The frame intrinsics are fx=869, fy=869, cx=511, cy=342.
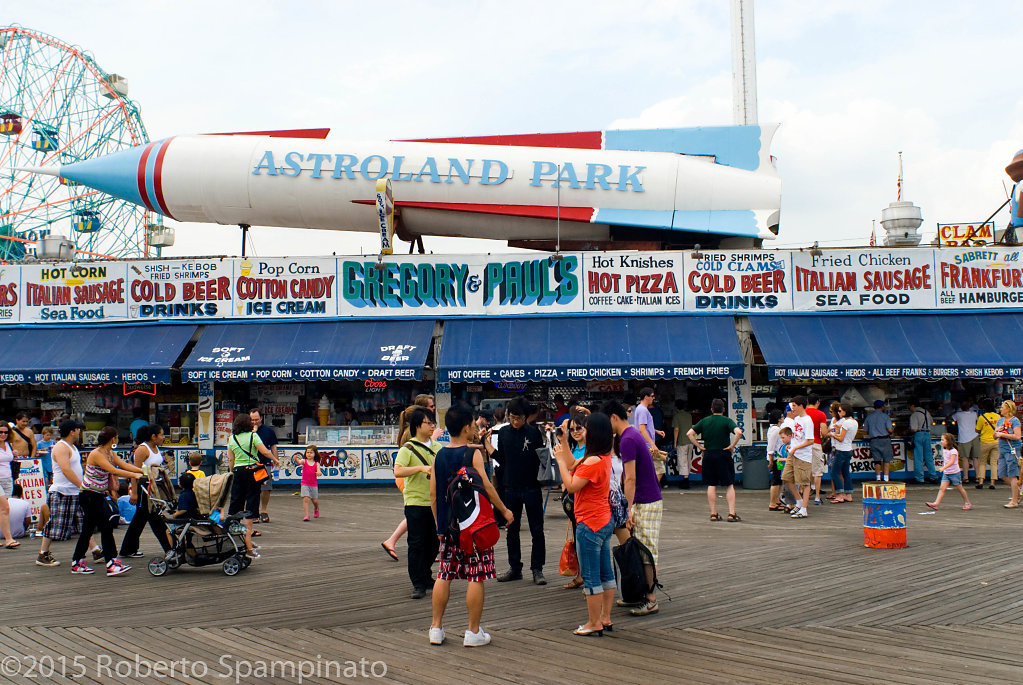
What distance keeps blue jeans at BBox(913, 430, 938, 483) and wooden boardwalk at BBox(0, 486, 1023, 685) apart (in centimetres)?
624

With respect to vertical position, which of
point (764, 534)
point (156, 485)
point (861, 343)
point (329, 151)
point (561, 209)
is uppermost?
point (329, 151)

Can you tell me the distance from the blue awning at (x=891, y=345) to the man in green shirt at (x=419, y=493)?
387 inches

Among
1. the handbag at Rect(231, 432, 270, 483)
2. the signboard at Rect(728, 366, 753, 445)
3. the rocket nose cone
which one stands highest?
the rocket nose cone

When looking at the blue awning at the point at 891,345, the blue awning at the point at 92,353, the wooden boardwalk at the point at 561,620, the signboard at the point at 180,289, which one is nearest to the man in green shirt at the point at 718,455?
the wooden boardwalk at the point at 561,620

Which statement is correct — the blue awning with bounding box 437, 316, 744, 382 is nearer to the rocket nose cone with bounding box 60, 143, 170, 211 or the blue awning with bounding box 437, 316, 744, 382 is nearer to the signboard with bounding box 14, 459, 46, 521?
the signboard with bounding box 14, 459, 46, 521

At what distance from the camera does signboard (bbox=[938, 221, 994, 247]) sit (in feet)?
69.9

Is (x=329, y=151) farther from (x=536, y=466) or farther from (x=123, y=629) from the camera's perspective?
(x=123, y=629)

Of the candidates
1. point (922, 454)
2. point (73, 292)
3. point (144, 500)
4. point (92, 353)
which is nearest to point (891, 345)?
point (922, 454)

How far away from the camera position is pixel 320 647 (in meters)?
5.96

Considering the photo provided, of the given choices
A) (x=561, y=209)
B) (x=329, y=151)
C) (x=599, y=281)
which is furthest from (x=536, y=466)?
(x=329, y=151)

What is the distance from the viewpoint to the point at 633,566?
653 centimetres

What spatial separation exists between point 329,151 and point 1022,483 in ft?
48.6

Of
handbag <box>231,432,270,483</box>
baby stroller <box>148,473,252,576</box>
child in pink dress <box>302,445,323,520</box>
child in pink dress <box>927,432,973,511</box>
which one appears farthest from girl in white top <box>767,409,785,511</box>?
baby stroller <box>148,473,252,576</box>

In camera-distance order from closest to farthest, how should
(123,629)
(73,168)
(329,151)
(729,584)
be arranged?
1. (123,629)
2. (729,584)
3. (329,151)
4. (73,168)
